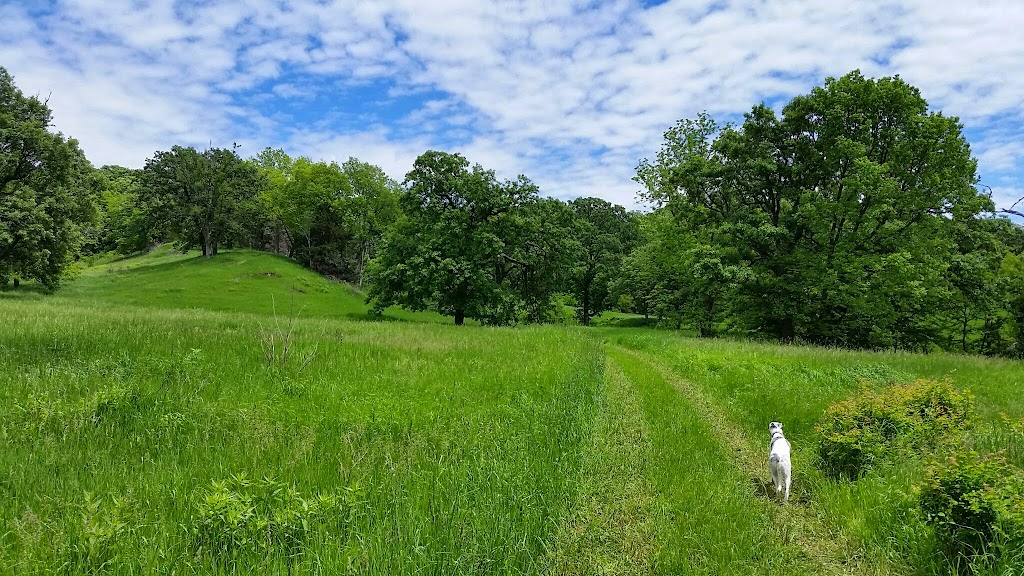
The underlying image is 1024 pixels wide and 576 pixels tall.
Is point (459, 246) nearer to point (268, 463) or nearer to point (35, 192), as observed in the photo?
point (268, 463)

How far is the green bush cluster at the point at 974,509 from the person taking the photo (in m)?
3.82

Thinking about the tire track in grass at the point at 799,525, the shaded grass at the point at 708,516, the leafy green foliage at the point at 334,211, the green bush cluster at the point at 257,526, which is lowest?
the tire track in grass at the point at 799,525

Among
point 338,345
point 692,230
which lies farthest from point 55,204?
point 692,230

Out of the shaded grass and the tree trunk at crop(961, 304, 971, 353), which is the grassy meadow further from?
the tree trunk at crop(961, 304, 971, 353)

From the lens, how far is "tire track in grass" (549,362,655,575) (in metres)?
4.26

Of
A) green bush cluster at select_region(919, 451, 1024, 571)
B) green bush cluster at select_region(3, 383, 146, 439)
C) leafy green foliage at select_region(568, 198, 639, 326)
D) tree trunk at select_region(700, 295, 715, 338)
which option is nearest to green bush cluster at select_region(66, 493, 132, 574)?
green bush cluster at select_region(3, 383, 146, 439)

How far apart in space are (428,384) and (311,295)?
43329mm

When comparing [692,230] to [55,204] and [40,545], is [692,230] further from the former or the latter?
[55,204]

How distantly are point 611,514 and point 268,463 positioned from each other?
392 centimetres

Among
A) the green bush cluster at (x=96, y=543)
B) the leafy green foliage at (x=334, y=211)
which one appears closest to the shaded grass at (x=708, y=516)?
the green bush cluster at (x=96, y=543)

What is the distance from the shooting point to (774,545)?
4633 millimetres

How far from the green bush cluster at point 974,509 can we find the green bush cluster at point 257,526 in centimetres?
551

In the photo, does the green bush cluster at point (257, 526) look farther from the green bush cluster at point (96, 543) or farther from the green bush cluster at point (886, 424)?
the green bush cluster at point (886, 424)

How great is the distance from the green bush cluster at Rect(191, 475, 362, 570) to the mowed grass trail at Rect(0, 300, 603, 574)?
0.02 meters
